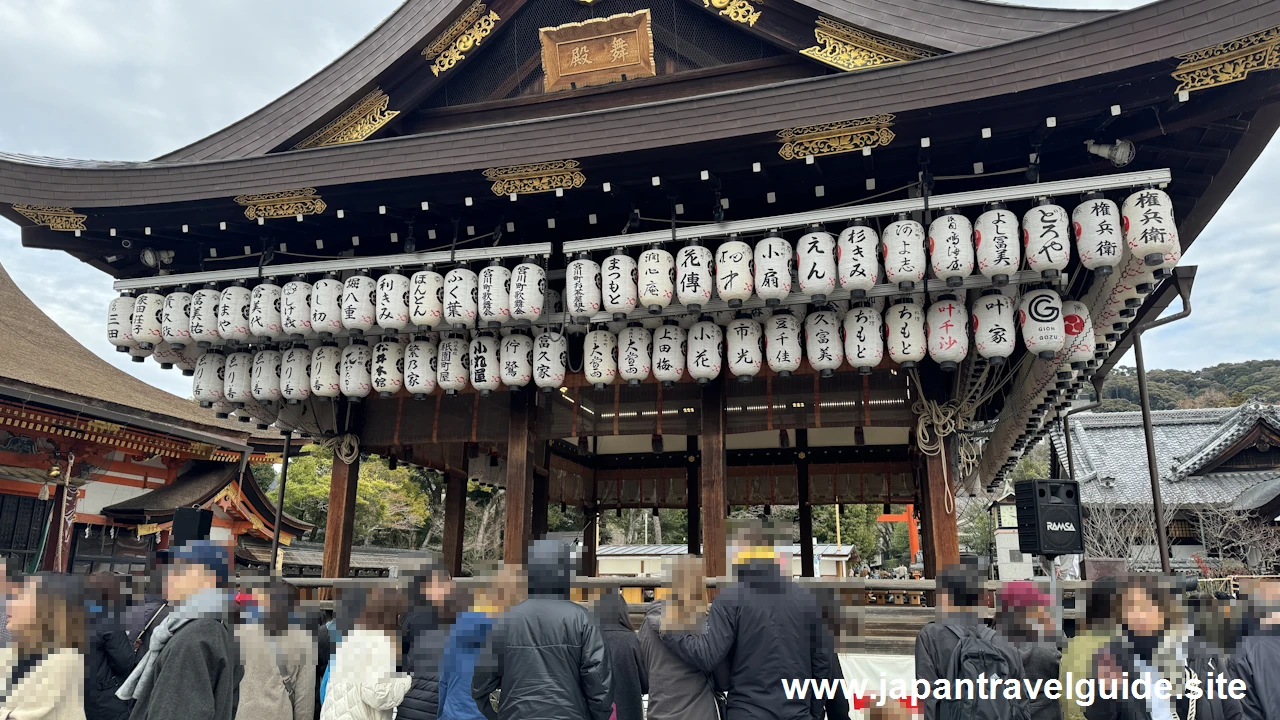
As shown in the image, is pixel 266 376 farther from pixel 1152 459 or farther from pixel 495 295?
pixel 1152 459

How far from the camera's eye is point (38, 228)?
805 centimetres

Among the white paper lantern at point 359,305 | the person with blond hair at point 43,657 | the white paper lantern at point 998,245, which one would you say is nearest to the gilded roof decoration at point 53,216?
the white paper lantern at point 359,305

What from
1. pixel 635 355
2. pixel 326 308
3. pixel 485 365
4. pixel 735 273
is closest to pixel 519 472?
pixel 485 365

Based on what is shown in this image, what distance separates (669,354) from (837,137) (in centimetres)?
245

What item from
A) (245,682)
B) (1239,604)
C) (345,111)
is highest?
(345,111)

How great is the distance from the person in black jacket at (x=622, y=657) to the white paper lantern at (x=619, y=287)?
3.02 m

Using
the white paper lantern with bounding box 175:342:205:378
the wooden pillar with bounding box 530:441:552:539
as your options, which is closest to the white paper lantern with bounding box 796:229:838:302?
the wooden pillar with bounding box 530:441:552:539

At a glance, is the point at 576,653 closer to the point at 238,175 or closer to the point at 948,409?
the point at 948,409

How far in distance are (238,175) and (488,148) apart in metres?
2.66

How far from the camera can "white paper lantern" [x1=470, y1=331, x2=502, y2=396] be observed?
7492mm

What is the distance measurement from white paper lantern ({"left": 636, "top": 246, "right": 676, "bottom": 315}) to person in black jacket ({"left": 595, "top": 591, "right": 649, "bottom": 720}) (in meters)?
2.96

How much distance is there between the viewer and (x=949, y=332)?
635cm

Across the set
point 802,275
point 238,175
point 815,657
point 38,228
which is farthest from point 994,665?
point 38,228

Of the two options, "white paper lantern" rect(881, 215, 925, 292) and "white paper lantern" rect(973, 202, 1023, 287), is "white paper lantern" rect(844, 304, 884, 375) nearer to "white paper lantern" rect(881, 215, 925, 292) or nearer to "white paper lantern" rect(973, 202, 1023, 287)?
"white paper lantern" rect(881, 215, 925, 292)
